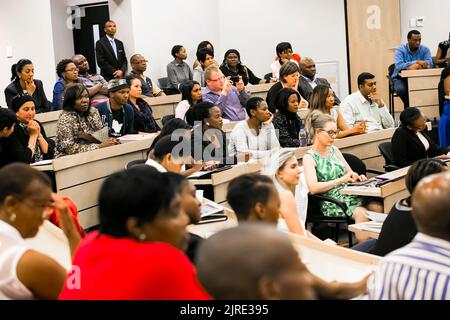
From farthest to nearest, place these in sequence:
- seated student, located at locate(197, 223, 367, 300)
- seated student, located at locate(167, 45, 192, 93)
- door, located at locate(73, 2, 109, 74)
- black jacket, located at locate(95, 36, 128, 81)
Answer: door, located at locate(73, 2, 109, 74), seated student, located at locate(167, 45, 192, 93), black jacket, located at locate(95, 36, 128, 81), seated student, located at locate(197, 223, 367, 300)

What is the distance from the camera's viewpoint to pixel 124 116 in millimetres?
7117

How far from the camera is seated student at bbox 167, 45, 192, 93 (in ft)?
34.8

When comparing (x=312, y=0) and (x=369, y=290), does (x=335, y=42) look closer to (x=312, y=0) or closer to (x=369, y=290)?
(x=312, y=0)

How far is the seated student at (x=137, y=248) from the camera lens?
2.05 metres

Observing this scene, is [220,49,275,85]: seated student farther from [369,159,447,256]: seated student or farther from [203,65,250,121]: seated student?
[369,159,447,256]: seated student

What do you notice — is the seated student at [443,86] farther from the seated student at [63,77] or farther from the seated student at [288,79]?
the seated student at [63,77]

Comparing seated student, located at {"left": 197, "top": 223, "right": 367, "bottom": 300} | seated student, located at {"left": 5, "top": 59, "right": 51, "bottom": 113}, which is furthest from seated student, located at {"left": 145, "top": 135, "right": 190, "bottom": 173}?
seated student, located at {"left": 5, "top": 59, "right": 51, "bottom": 113}

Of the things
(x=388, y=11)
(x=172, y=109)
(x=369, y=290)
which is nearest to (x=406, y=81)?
(x=388, y=11)

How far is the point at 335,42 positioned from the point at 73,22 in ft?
13.3

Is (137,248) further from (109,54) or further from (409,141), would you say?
(109,54)

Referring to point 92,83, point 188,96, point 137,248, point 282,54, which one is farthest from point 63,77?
point 137,248

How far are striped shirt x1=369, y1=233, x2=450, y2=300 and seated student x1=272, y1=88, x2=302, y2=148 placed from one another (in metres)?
4.39

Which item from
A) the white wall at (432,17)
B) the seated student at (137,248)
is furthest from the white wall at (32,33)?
the seated student at (137,248)

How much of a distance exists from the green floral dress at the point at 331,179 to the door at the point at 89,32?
6.56 m
